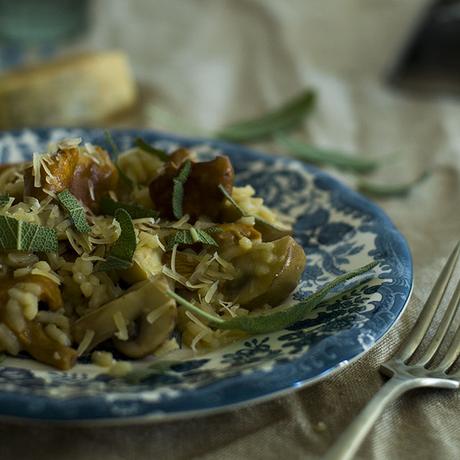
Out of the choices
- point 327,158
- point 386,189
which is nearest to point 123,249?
point 386,189

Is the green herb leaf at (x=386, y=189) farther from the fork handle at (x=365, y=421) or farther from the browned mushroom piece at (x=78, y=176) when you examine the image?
the fork handle at (x=365, y=421)

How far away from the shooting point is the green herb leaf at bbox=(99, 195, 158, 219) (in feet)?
8.32

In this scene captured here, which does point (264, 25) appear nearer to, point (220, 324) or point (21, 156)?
point (21, 156)

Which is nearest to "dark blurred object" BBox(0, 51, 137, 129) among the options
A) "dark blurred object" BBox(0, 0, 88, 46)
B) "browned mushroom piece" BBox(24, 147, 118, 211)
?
"dark blurred object" BBox(0, 0, 88, 46)

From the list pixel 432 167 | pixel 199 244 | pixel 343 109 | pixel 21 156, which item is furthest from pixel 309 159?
pixel 199 244

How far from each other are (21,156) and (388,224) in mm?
1614

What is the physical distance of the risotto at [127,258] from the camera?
2.18m

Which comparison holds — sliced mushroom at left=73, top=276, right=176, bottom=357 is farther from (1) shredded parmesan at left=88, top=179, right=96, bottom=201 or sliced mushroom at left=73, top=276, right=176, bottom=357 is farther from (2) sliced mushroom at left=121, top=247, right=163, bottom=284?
(1) shredded parmesan at left=88, top=179, right=96, bottom=201

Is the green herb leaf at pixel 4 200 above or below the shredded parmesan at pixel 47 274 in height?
above

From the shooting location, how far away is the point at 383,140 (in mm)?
4938

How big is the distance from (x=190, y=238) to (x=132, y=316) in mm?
351

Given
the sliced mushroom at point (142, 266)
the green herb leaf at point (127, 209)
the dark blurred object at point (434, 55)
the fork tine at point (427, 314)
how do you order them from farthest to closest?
the dark blurred object at point (434, 55), the green herb leaf at point (127, 209), the fork tine at point (427, 314), the sliced mushroom at point (142, 266)

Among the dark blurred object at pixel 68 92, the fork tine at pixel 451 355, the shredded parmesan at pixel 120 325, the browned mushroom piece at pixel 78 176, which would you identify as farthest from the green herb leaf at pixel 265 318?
the dark blurred object at pixel 68 92

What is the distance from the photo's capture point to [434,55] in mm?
5824
